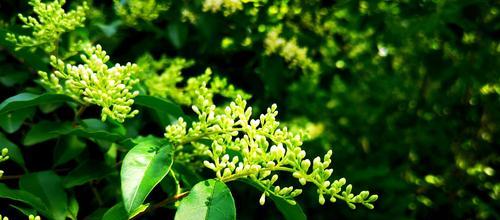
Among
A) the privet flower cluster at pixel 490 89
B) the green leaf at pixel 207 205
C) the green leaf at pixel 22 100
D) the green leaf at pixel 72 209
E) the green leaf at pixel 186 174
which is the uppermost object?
the green leaf at pixel 22 100

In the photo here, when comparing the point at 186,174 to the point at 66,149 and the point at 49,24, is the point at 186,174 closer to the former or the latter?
the point at 66,149

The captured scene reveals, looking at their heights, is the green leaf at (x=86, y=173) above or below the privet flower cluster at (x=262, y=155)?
below

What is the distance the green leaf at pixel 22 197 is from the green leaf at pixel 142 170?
12.0 inches

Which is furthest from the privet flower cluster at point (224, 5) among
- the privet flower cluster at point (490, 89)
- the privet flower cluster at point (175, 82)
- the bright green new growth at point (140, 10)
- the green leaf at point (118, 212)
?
the privet flower cluster at point (490, 89)

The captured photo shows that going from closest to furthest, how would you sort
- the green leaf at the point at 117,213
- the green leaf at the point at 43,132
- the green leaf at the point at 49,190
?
the green leaf at the point at 117,213 < the green leaf at the point at 49,190 < the green leaf at the point at 43,132

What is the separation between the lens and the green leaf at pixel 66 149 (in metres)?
1.55

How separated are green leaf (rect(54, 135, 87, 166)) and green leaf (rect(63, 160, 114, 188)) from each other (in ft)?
0.26

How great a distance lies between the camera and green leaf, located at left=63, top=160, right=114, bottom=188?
144 cm

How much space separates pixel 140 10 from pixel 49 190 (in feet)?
2.62

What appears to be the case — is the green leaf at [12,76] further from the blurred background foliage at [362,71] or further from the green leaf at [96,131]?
the green leaf at [96,131]

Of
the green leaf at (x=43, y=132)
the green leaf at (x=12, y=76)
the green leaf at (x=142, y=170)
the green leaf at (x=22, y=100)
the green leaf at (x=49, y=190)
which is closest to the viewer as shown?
the green leaf at (x=142, y=170)

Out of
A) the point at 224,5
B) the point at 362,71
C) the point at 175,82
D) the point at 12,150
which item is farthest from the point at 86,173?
the point at 362,71

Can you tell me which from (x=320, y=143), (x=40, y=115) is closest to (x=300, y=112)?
(x=320, y=143)

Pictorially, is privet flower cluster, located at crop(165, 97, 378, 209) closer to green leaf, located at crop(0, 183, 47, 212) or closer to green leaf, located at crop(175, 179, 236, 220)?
green leaf, located at crop(175, 179, 236, 220)
